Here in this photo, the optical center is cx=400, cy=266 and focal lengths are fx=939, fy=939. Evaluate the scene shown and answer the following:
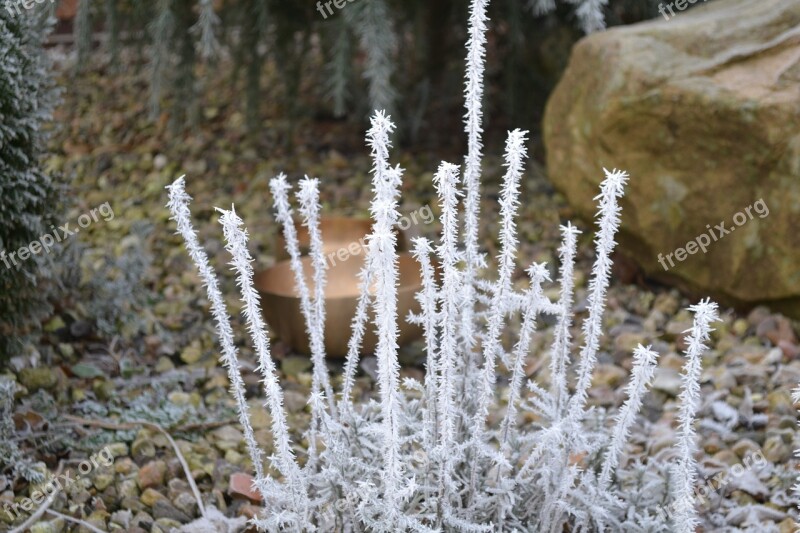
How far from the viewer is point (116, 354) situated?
2238 mm

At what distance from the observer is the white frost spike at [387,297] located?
1.18m

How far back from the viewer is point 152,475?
5.82 feet

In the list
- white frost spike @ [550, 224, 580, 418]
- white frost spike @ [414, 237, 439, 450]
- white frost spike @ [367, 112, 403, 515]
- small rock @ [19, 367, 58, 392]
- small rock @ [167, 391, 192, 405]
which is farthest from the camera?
small rock @ [167, 391, 192, 405]

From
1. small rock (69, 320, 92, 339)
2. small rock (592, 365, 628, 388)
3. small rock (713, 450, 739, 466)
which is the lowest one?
small rock (713, 450, 739, 466)

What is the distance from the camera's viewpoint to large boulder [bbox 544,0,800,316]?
2270 mm

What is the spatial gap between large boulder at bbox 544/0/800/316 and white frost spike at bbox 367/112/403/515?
1.33 meters

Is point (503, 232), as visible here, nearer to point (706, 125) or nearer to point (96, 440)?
point (96, 440)

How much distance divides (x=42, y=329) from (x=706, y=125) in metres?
1.68

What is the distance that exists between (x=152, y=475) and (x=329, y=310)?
0.63m

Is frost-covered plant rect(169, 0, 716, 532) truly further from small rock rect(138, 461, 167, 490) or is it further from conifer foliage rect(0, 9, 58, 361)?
conifer foliage rect(0, 9, 58, 361)

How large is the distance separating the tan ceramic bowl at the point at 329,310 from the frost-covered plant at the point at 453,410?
646 mm

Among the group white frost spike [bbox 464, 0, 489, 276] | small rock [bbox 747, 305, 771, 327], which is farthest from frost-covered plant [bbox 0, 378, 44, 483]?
small rock [bbox 747, 305, 771, 327]

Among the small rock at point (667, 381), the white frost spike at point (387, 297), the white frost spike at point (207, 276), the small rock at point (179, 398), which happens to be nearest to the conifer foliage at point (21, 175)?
the small rock at point (179, 398)

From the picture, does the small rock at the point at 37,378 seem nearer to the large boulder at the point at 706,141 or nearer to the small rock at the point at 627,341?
the small rock at the point at 627,341
